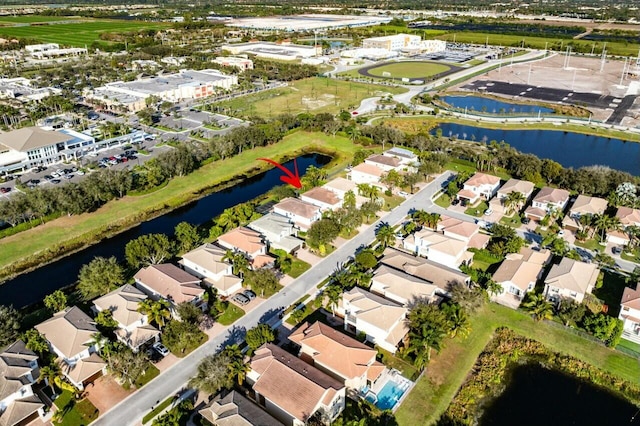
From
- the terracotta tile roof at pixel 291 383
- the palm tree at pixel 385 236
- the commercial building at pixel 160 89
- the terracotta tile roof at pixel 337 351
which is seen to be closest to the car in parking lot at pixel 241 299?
the terracotta tile roof at pixel 337 351

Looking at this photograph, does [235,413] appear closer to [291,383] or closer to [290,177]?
[291,383]

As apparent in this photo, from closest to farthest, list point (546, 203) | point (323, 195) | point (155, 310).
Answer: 1. point (155, 310)
2. point (546, 203)
3. point (323, 195)

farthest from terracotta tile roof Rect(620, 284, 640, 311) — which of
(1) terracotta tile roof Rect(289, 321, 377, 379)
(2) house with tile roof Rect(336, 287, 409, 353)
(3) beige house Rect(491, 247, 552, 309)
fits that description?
(1) terracotta tile roof Rect(289, 321, 377, 379)

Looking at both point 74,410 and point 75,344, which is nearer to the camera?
point 74,410

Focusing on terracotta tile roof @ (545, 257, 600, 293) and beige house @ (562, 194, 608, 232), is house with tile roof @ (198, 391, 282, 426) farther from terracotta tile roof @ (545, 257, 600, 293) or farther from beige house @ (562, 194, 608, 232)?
beige house @ (562, 194, 608, 232)

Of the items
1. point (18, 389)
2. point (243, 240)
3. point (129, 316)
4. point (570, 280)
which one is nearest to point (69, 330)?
point (129, 316)

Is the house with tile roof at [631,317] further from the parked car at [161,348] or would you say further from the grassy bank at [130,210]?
the grassy bank at [130,210]

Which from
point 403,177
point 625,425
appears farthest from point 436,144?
point 625,425
